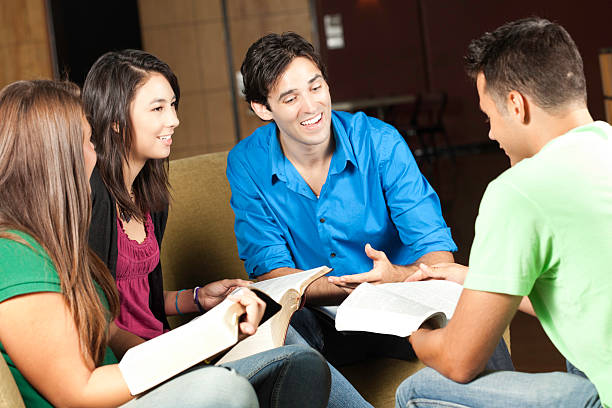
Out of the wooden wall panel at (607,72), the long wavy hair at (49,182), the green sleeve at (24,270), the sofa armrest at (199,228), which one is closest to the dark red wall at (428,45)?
the wooden wall panel at (607,72)

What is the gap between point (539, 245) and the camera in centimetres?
110

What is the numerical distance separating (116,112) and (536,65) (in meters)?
1.17

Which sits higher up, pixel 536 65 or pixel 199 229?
pixel 536 65

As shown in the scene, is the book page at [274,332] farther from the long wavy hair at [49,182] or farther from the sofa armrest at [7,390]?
the sofa armrest at [7,390]

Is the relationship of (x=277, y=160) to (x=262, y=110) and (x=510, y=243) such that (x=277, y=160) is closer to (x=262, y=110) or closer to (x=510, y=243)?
(x=262, y=110)

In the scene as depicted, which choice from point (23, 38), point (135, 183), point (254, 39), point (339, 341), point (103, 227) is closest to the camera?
point (103, 227)

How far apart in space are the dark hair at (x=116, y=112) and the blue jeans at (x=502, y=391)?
1002 millimetres

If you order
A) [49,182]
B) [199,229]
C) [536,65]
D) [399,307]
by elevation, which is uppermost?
[536,65]

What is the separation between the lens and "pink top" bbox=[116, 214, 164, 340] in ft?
6.17

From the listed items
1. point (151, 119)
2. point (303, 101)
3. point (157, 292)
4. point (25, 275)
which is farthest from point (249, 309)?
point (303, 101)

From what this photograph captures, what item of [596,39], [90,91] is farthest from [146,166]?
[596,39]

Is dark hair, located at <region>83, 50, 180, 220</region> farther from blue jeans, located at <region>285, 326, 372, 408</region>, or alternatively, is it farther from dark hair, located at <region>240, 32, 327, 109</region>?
blue jeans, located at <region>285, 326, 372, 408</region>

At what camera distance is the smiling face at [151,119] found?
1.98 meters

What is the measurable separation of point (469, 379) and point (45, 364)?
71cm
